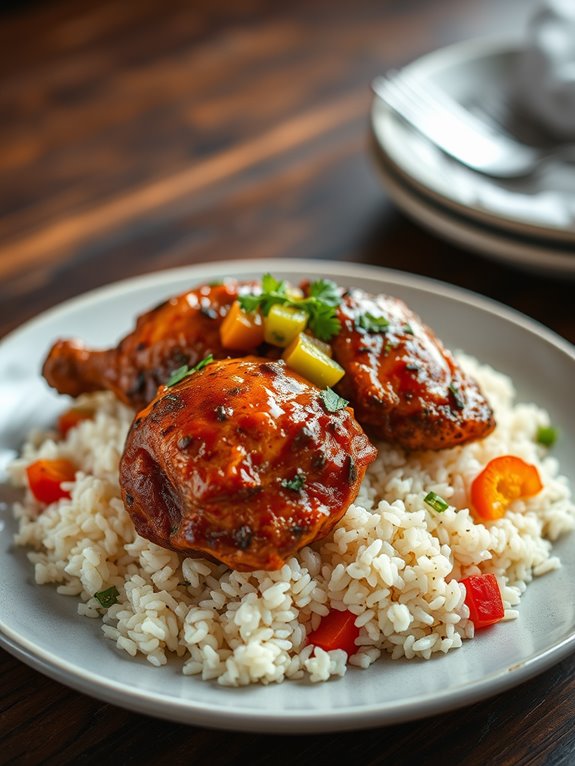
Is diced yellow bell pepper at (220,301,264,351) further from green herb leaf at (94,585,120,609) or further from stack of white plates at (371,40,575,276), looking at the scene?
stack of white plates at (371,40,575,276)

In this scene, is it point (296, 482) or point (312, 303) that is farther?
point (312, 303)

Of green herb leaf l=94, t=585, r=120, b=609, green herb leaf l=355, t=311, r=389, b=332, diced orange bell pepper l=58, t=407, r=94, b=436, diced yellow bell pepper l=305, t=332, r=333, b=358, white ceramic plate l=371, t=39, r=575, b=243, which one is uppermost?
diced yellow bell pepper l=305, t=332, r=333, b=358

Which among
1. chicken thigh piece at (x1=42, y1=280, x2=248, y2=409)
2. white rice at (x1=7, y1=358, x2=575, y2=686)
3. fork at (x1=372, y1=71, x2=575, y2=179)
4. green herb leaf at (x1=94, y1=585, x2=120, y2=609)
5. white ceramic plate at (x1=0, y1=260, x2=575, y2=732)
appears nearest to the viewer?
white ceramic plate at (x1=0, y1=260, x2=575, y2=732)

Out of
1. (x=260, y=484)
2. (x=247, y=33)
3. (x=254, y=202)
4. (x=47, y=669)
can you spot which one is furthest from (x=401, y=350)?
(x=247, y=33)

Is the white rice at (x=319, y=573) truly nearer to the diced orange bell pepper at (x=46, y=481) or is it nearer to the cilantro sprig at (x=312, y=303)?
the diced orange bell pepper at (x=46, y=481)

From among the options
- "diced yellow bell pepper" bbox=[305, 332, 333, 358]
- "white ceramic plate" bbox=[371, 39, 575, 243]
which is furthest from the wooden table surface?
"diced yellow bell pepper" bbox=[305, 332, 333, 358]

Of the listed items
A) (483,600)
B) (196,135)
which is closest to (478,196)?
(196,135)

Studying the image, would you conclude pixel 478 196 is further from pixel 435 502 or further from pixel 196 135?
pixel 435 502
